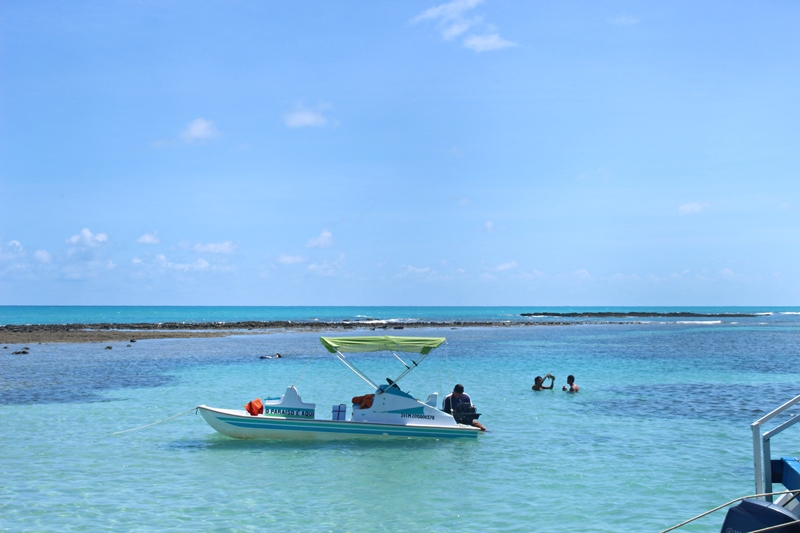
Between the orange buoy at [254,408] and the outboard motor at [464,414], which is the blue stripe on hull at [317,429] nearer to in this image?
the orange buoy at [254,408]

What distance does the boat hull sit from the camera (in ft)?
60.5

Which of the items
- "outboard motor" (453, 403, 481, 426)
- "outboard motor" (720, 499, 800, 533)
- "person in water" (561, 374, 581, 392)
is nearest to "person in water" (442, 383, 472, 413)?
"outboard motor" (453, 403, 481, 426)

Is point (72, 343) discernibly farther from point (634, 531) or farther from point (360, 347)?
point (634, 531)

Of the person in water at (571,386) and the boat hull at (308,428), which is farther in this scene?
the person in water at (571,386)

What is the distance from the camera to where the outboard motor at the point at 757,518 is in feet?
25.2

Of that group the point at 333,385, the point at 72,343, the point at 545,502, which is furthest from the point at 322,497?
the point at 72,343

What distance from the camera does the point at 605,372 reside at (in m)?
36.4

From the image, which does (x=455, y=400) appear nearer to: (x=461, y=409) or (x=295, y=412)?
(x=461, y=409)

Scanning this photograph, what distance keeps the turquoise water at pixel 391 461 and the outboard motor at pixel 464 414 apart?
69 centimetres

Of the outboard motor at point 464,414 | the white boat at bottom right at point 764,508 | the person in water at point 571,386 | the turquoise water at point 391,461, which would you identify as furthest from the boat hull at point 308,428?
the person in water at point 571,386

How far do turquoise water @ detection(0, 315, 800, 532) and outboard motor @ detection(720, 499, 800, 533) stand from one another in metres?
3.77

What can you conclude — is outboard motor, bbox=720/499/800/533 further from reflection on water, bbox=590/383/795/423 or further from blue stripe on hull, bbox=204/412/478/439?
reflection on water, bbox=590/383/795/423

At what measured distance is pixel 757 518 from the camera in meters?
7.85

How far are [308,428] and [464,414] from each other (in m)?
4.38
